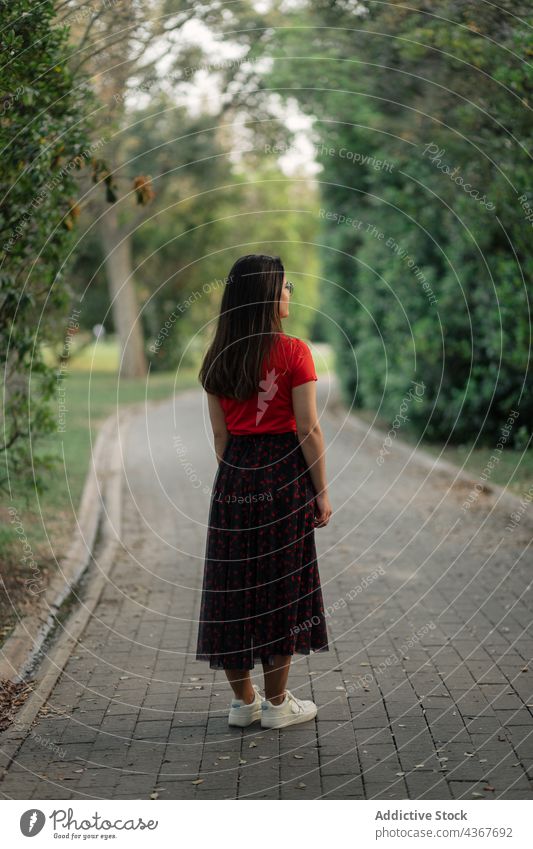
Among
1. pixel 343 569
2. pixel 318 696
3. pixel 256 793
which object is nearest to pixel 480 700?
pixel 318 696

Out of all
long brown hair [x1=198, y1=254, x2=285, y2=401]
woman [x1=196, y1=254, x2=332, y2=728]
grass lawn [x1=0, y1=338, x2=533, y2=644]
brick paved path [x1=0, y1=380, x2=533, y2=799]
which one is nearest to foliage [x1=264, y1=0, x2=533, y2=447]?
grass lawn [x1=0, y1=338, x2=533, y2=644]

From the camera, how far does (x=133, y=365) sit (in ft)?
116

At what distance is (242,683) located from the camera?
17.1 feet

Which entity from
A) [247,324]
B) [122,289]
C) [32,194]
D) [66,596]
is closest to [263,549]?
[247,324]

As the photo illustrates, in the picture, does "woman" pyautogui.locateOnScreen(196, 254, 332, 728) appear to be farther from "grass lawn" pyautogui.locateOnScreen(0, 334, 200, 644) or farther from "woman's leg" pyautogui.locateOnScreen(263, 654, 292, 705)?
"grass lawn" pyautogui.locateOnScreen(0, 334, 200, 644)

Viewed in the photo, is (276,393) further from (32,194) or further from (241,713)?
(32,194)

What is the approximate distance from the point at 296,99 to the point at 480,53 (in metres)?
8.03

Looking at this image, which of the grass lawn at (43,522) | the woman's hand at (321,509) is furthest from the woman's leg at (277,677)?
the grass lawn at (43,522)

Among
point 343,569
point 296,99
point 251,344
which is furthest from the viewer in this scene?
point 296,99

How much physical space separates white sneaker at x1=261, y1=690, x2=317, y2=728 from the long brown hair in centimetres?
159

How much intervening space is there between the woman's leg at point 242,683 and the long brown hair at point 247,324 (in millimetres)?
1398

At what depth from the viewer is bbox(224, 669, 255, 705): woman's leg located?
5172mm

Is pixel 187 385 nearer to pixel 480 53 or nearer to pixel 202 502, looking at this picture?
pixel 202 502
